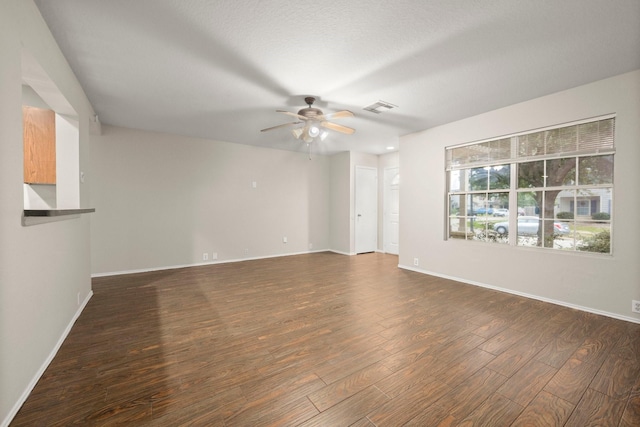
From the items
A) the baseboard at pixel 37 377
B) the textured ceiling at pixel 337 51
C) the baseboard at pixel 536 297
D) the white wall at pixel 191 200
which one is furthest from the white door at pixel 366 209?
the baseboard at pixel 37 377

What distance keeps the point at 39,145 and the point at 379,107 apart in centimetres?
403

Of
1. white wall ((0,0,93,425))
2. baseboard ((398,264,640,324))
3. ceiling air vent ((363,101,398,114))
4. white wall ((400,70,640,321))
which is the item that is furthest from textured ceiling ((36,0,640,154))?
baseboard ((398,264,640,324))

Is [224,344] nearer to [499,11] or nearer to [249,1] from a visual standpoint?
[249,1]

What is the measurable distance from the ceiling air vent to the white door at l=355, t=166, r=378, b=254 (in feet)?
9.27

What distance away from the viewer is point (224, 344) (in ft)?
7.43

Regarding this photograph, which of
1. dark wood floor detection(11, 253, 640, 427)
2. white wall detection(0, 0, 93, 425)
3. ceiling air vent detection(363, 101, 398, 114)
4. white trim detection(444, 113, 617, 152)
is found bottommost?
dark wood floor detection(11, 253, 640, 427)

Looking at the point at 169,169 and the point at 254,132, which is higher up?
the point at 254,132

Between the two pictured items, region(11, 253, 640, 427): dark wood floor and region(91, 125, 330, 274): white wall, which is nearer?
region(11, 253, 640, 427): dark wood floor

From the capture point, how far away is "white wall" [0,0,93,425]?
142cm

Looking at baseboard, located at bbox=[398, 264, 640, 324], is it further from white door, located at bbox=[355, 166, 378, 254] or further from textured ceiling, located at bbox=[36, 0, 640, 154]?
textured ceiling, located at bbox=[36, 0, 640, 154]

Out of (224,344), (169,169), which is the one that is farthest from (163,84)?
(224,344)

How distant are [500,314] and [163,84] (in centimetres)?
470

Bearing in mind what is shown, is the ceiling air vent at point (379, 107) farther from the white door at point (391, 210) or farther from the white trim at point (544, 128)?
the white door at point (391, 210)

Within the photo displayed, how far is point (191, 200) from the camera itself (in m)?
5.16
